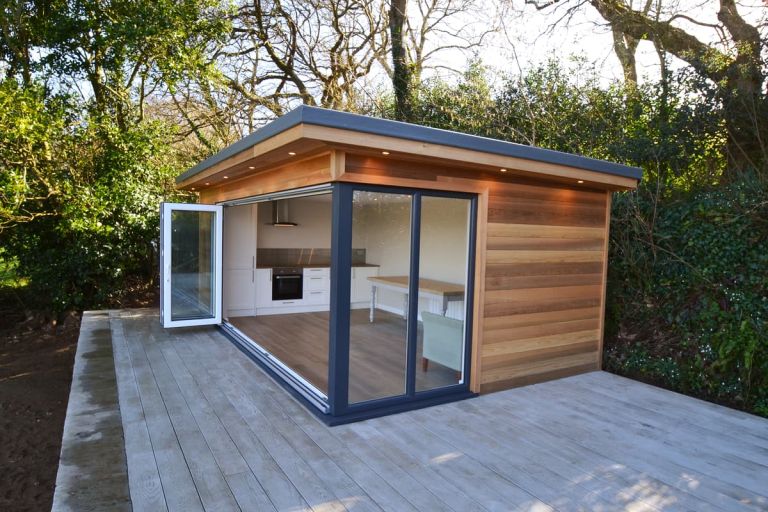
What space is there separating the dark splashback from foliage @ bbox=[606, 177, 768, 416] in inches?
170

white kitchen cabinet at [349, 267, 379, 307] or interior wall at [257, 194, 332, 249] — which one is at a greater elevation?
interior wall at [257, 194, 332, 249]

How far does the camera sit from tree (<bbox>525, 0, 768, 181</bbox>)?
5832 mm

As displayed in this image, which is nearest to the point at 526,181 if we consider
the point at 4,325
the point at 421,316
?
the point at 421,316

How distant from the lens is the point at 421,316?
3873 mm

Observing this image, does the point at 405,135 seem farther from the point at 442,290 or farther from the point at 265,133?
the point at 442,290

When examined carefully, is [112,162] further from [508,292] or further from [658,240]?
[658,240]

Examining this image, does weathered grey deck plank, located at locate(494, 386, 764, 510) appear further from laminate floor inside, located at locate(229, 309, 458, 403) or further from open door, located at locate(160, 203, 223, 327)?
open door, located at locate(160, 203, 223, 327)

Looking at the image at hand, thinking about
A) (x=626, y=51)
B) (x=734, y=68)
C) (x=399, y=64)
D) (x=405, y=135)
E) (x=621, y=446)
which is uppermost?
(x=399, y=64)

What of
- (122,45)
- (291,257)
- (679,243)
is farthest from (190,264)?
(679,243)

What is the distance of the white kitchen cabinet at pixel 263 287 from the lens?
24.5ft

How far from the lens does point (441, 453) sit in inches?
120

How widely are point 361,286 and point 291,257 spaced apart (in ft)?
15.4

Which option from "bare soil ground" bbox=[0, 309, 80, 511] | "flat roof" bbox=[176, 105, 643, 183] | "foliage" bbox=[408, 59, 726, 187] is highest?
"foliage" bbox=[408, 59, 726, 187]

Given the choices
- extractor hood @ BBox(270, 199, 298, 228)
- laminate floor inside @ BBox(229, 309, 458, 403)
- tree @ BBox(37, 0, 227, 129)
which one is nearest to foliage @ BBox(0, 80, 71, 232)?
tree @ BBox(37, 0, 227, 129)
